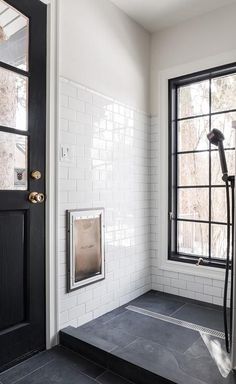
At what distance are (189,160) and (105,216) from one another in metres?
1.03

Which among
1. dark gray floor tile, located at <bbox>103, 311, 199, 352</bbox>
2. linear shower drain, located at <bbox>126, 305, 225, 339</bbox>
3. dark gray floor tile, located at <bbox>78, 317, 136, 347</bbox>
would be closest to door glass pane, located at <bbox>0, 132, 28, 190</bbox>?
dark gray floor tile, located at <bbox>78, 317, 136, 347</bbox>

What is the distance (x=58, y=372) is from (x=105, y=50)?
238 centimetres

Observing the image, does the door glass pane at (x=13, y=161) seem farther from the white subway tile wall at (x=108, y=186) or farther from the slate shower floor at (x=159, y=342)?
the slate shower floor at (x=159, y=342)

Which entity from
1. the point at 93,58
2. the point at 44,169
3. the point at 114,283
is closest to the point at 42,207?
the point at 44,169

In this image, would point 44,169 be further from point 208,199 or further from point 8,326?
point 208,199

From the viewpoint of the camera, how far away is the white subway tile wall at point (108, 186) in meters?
2.09

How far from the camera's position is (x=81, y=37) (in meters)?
2.20

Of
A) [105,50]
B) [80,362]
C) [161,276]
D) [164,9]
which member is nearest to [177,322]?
[161,276]

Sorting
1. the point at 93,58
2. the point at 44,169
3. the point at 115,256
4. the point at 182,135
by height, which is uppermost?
the point at 93,58

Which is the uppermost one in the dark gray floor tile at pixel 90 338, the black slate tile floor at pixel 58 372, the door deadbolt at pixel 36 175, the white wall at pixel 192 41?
the white wall at pixel 192 41

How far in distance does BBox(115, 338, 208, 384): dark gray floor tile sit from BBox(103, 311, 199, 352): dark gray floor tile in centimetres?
8

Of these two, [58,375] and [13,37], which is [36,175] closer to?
[13,37]

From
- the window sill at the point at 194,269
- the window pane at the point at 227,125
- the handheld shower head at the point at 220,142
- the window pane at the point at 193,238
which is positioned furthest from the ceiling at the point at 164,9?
the window sill at the point at 194,269

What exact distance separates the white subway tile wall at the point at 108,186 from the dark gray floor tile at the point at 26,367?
233mm
